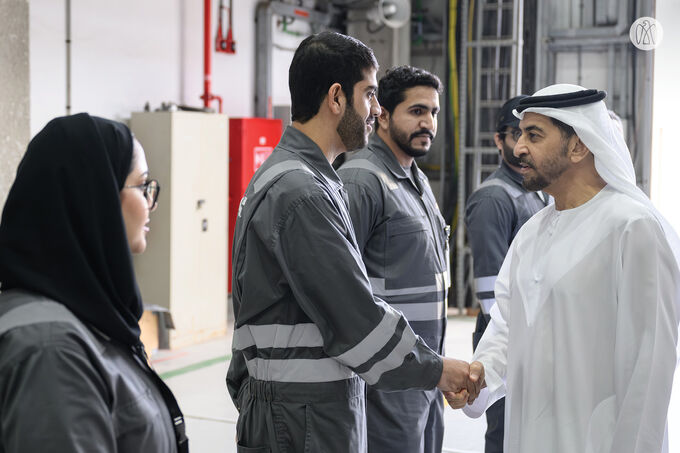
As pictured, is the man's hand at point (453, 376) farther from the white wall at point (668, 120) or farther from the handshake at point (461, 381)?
the white wall at point (668, 120)

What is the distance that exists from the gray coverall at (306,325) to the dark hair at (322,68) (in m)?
0.20

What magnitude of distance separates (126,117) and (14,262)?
5.29m

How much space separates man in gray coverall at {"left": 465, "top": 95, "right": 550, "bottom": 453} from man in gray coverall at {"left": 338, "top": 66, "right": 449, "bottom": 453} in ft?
1.08

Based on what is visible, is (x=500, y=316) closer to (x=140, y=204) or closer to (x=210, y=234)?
(x=140, y=204)

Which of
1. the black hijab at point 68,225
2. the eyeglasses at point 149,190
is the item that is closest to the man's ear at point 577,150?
the eyeglasses at point 149,190

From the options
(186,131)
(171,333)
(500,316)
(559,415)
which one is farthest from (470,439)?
(186,131)

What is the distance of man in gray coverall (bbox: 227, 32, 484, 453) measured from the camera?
1970mm

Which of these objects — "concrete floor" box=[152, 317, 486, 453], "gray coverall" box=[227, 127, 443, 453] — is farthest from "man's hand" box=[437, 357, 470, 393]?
"concrete floor" box=[152, 317, 486, 453]

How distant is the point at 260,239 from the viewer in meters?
2.02

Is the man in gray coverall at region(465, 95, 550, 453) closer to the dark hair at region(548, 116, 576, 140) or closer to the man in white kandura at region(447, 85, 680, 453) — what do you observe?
the man in white kandura at region(447, 85, 680, 453)

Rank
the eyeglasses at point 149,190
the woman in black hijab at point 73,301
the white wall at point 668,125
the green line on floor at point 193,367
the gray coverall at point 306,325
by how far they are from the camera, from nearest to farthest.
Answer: the woman in black hijab at point 73,301 → the eyeglasses at point 149,190 → the gray coverall at point 306,325 → the white wall at point 668,125 → the green line on floor at point 193,367

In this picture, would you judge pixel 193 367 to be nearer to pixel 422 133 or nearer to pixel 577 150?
pixel 422 133

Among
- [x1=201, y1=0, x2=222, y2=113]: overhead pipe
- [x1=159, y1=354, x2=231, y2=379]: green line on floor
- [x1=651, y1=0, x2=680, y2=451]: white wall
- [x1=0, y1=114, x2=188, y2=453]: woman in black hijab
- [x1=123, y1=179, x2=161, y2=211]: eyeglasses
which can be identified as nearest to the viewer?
[x1=0, y1=114, x2=188, y2=453]: woman in black hijab

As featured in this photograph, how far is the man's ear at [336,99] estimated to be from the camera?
2.19 meters
